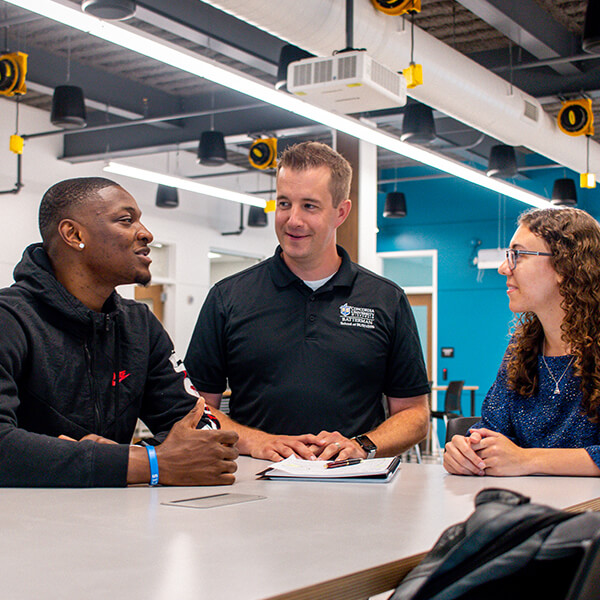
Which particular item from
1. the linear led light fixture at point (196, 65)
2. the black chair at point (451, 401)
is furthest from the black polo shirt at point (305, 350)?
the black chair at point (451, 401)

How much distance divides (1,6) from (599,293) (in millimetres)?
6774

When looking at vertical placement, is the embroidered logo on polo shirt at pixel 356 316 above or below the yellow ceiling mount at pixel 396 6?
below

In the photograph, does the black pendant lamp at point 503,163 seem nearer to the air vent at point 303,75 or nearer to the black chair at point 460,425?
the air vent at point 303,75

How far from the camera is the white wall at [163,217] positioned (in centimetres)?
1016

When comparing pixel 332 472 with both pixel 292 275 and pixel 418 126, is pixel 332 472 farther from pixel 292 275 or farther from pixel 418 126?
pixel 418 126

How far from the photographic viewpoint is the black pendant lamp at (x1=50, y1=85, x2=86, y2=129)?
23.9 ft

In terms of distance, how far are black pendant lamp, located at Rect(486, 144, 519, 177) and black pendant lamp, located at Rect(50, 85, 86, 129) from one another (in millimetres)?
4209

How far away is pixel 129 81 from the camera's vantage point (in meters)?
9.35

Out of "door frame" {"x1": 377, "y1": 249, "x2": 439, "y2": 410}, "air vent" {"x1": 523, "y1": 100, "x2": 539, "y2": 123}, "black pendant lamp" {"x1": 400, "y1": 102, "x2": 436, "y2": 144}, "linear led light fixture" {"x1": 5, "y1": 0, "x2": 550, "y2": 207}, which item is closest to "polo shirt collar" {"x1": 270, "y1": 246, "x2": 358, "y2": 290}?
"linear led light fixture" {"x1": 5, "y1": 0, "x2": 550, "y2": 207}

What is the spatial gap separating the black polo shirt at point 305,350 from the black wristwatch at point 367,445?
0.19 m

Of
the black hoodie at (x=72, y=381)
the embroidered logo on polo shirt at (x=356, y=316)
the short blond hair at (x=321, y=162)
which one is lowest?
the black hoodie at (x=72, y=381)

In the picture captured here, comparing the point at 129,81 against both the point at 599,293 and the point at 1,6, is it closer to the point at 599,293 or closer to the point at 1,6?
the point at 1,6

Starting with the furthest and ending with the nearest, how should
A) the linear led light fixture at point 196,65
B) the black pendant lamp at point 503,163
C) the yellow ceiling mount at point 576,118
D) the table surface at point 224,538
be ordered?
the black pendant lamp at point 503,163, the yellow ceiling mount at point 576,118, the linear led light fixture at point 196,65, the table surface at point 224,538

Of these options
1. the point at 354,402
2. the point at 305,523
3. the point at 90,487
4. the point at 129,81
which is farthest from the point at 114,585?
the point at 129,81
